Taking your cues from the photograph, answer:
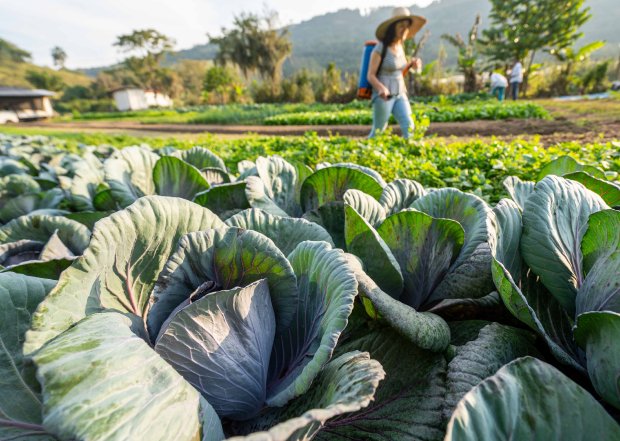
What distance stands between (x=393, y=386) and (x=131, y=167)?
1571 mm

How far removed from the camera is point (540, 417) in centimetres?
Answer: 55

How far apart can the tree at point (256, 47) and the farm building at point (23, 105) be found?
25172 mm

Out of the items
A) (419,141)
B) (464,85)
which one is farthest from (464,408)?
(464,85)

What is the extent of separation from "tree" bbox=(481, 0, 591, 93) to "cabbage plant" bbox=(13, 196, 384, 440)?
100 feet

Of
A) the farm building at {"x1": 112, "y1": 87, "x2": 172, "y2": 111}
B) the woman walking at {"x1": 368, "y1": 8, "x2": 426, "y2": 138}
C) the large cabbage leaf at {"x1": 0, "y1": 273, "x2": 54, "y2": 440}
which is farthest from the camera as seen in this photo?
the farm building at {"x1": 112, "y1": 87, "x2": 172, "y2": 111}

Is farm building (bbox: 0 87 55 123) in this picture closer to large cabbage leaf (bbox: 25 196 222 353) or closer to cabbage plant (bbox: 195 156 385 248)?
cabbage plant (bbox: 195 156 385 248)

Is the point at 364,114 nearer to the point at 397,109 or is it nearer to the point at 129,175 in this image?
the point at 397,109

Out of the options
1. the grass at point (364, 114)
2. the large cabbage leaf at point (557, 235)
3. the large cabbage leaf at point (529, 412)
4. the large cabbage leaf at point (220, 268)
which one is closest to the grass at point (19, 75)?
the grass at point (364, 114)

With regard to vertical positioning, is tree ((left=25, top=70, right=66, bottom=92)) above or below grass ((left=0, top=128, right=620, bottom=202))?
above

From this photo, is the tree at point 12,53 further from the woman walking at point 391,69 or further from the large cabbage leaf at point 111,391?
the large cabbage leaf at point 111,391

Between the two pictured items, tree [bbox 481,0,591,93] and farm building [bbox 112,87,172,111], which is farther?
farm building [bbox 112,87,172,111]

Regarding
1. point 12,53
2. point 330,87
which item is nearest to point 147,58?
point 330,87

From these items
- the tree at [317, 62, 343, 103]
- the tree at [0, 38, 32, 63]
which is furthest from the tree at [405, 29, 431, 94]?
the tree at [0, 38, 32, 63]

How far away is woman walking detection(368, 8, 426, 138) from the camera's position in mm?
5254
